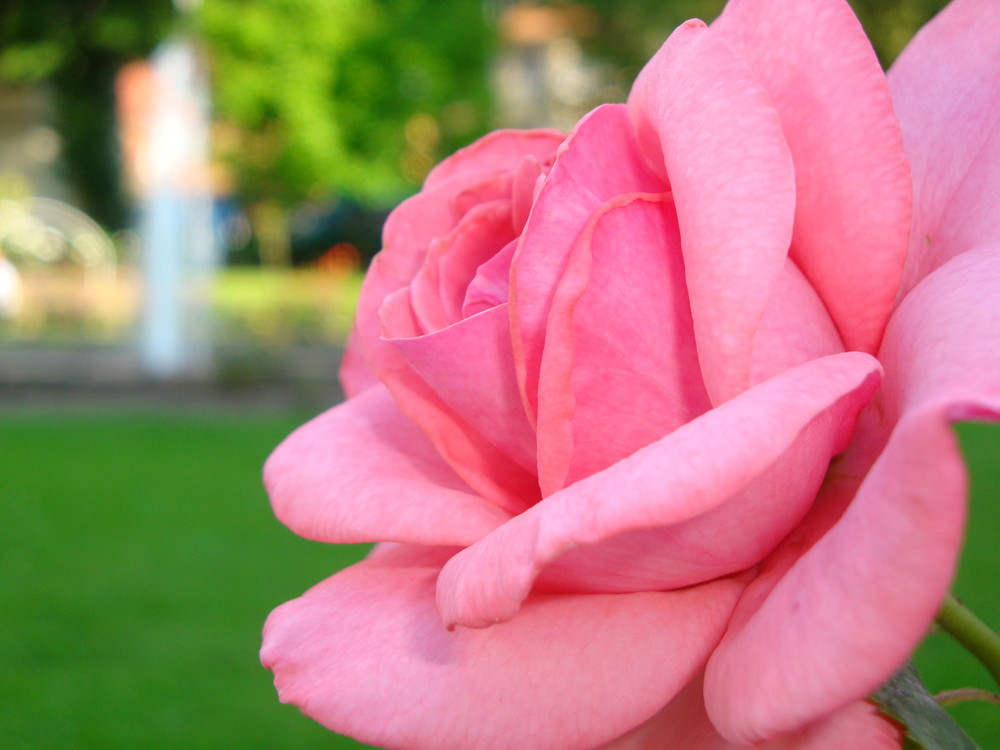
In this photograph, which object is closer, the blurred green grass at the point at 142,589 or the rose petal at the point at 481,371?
the rose petal at the point at 481,371

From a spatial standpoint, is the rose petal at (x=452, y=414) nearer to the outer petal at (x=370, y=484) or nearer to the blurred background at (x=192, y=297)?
the outer petal at (x=370, y=484)

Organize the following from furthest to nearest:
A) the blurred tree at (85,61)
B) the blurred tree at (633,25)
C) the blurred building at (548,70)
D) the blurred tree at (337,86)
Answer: the blurred building at (548,70) → the blurred tree at (85,61) → the blurred tree at (337,86) → the blurred tree at (633,25)

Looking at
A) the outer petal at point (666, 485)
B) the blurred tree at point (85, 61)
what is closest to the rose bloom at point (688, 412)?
the outer petal at point (666, 485)

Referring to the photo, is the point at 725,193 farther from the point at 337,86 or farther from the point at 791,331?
the point at 337,86

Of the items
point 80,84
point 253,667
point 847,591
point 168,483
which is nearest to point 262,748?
point 253,667

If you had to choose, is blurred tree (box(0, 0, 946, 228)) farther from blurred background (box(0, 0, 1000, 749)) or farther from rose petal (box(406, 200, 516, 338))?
rose petal (box(406, 200, 516, 338))

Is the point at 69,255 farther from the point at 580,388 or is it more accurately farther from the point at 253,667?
the point at 580,388

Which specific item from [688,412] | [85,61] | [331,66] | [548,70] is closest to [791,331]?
[688,412]
